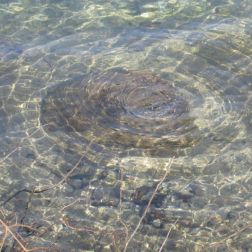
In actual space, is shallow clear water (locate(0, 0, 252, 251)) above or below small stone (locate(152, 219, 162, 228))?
above

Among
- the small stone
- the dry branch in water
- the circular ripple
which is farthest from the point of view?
the circular ripple

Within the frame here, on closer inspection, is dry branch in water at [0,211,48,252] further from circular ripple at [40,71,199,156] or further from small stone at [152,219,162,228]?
circular ripple at [40,71,199,156]

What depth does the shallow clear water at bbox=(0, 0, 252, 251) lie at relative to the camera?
588 centimetres

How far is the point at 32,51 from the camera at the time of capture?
9.11 m

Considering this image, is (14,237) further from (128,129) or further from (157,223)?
(128,129)

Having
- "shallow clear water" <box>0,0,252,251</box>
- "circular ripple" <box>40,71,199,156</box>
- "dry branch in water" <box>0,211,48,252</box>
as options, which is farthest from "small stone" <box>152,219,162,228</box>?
"dry branch in water" <box>0,211,48,252</box>

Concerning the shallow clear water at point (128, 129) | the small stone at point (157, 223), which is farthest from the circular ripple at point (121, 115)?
the small stone at point (157, 223)

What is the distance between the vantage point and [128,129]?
7176mm

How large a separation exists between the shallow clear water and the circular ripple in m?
0.02

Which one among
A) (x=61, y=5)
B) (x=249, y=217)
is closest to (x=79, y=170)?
(x=249, y=217)

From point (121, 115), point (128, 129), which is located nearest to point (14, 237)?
point (128, 129)

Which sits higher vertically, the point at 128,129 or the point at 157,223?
the point at 128,129

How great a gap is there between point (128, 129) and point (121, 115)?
1.07ft

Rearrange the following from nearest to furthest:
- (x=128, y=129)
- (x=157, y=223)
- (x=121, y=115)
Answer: (x=157, y=223) → (x=128, y=129) → (x=121, y=115)
